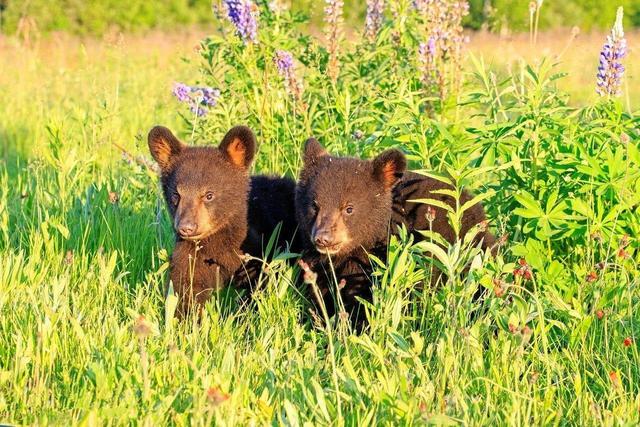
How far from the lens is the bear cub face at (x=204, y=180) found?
5.55m

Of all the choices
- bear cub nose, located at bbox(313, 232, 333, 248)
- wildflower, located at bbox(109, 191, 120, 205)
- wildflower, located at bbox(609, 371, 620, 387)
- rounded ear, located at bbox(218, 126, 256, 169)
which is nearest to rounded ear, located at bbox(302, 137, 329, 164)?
rounded ear, located at bbox(218, 126, 256, 169)

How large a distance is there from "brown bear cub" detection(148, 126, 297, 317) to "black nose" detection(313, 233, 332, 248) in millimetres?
641

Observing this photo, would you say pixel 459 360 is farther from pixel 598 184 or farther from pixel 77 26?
pixel 77 26

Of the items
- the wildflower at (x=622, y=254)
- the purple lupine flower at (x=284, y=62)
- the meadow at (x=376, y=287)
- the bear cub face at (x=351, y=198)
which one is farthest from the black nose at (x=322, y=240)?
the purple lupine flower at (x=284, y=62)

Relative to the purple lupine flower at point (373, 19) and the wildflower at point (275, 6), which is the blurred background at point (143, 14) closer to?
the purple lupine flower at point (373, 19)

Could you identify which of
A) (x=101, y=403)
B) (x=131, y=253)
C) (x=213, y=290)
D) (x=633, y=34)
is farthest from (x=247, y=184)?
(x=633, y=34)

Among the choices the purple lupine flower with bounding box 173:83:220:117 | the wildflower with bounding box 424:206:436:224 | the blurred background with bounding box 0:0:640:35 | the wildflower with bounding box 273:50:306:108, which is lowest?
the blurred background with bounding box 0:0:640:35

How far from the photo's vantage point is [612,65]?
5812mm

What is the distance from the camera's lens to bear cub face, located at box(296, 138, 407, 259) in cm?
536

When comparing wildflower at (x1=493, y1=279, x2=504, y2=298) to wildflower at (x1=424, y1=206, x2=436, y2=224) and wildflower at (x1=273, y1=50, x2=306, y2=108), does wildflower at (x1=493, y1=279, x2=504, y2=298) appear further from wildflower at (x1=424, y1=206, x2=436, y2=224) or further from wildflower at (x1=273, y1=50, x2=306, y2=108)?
wildflower at (x1=273, y1=50, x2=306, y2=108)

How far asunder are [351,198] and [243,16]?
6.07 feet

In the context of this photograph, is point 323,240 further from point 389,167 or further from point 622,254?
point 622,254

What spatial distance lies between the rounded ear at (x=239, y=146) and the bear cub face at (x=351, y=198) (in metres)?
0.44

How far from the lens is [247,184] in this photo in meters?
5.87
